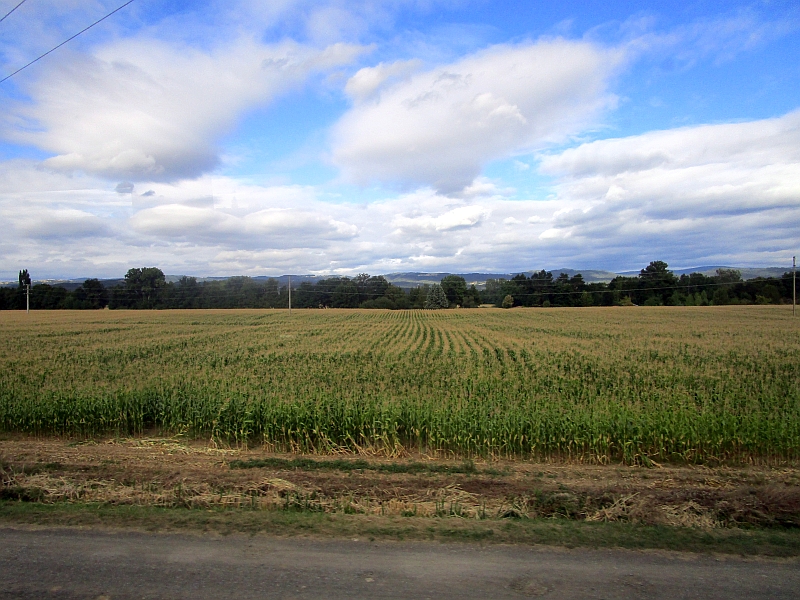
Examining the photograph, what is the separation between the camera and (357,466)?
8.77 m

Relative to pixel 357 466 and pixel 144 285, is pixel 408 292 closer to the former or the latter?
pixel 144 285

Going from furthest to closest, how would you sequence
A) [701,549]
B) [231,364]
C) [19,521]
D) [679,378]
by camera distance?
[231,364] < [679,378] < [19,521] < [701,549]

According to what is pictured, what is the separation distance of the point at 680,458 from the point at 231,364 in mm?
17315

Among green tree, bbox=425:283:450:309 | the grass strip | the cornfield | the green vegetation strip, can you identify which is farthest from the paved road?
green tree, bbox=425:283:450:309

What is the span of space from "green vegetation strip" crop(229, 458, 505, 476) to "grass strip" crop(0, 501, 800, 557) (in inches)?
96.7

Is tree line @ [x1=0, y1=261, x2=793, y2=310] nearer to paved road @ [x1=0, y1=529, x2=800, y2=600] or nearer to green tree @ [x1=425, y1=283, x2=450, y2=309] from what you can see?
green tree @ [x1=425, y1=283, x2=450, y2=309]

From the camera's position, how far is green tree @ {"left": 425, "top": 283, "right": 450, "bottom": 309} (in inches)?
4338

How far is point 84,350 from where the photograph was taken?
85.6ft

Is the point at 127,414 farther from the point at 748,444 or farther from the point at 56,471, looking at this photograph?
the point at 748,444

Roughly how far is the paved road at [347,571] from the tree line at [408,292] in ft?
301

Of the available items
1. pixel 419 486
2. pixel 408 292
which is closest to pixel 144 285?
pixel 408 292

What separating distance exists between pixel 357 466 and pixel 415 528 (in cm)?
324

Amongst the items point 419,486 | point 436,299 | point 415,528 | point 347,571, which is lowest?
point 419,486

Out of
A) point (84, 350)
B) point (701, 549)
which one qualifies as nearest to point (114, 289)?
point (84, 350)
